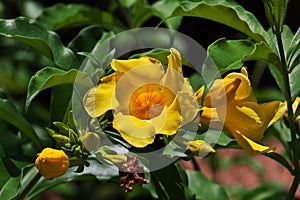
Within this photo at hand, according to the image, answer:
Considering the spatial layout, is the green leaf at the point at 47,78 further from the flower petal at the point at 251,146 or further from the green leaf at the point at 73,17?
the green leaf at the point at 73,17

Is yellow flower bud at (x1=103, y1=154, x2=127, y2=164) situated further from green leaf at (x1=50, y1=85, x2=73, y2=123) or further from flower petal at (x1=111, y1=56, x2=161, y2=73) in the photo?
green leaf at (x1=50, y1=85, x2=73, y2=123)

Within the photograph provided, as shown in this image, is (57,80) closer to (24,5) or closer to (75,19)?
(75,19)

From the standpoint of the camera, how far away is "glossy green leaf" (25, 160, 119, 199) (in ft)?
4.39

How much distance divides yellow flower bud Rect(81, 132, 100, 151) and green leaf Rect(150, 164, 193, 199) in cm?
15

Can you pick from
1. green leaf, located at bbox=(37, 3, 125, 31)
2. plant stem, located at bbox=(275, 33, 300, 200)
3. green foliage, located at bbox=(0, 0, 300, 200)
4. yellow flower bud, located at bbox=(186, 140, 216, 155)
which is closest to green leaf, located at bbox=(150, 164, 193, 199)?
green foliage, located at bbox=(0, 0, 300, 200)

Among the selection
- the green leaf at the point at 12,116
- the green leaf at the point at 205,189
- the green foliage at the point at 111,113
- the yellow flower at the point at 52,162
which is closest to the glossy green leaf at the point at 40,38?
the green foliage at the point at 111,113

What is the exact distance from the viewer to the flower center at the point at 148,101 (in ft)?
3.45

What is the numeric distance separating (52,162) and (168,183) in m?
0.25

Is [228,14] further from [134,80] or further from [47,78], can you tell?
[47,78]

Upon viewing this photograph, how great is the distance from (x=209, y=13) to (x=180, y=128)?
227 millimetres

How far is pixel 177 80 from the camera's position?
3.32ft

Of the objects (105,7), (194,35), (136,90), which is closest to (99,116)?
(136,90)

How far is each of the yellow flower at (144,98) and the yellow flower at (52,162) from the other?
8 cm

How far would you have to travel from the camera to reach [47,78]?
1.08 metres
